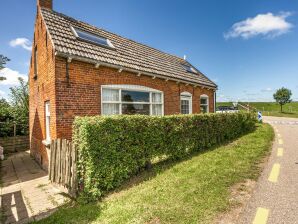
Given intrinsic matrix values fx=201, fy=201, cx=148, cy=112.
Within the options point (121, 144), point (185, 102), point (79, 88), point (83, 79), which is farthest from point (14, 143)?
point (185, 102)

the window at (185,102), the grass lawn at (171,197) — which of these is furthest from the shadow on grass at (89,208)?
the window at (185,102)

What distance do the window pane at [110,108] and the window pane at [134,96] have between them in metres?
0.54

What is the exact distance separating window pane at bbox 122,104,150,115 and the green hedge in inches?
110

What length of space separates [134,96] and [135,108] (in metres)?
0.59

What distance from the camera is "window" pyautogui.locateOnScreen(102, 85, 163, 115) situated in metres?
8.59

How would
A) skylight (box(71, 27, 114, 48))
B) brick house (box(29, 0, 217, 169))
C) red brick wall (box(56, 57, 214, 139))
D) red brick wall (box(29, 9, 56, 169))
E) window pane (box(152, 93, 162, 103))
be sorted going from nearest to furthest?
red brick wall (box(56, 57, 214, 139)) → brick house (box(29, 0, 217, 169)) → red brick wall (box(29, 9, 56, 169)) → skylight (box(71, 27, 114, 48)) → window pane (box(152, 93, 162, 103))

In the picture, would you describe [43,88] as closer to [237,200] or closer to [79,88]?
[79,88]

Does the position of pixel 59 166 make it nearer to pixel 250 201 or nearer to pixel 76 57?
pixel 76 57

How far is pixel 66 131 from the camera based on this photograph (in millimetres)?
7109

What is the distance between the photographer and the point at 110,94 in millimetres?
8711

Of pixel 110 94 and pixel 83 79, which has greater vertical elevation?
pixel 83 79

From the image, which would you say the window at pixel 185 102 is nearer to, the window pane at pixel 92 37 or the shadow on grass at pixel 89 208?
the window pane at pixel 92 37

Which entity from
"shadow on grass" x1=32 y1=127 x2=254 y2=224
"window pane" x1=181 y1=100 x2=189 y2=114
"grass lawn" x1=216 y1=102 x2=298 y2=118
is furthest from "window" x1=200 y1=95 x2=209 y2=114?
"grass lawn" x1=216 y1=102 x2=298 y2=118

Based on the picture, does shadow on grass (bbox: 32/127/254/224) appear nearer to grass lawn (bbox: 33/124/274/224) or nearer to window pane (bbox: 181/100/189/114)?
grass lawn (bbox: 33/124/274/224)
